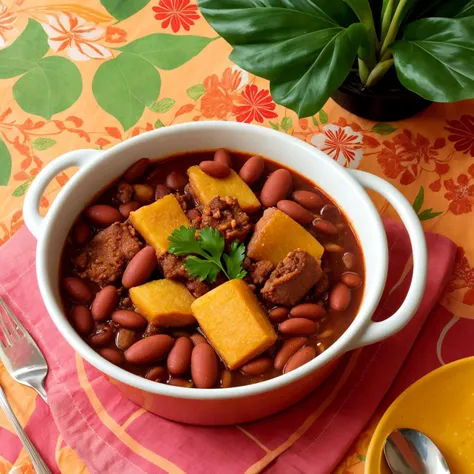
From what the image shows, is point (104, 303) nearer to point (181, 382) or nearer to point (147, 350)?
point (147, 350)

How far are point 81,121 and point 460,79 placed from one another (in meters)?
1.22

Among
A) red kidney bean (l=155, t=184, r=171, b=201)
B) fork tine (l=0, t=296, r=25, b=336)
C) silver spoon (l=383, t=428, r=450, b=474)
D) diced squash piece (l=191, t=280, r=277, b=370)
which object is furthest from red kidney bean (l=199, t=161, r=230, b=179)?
silver spoon (l=383, t=428, r=450, b=474)

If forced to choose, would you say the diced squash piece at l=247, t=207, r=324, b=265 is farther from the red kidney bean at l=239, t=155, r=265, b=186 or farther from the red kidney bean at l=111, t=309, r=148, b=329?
the red kidney bean at l=111, t=309, r=148, b=329

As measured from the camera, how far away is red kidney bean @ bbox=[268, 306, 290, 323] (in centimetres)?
167

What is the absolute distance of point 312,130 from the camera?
229 cm

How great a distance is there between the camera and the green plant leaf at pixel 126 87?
2334 mm

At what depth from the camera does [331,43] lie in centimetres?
188

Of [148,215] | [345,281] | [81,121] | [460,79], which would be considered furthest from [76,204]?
[460,79]

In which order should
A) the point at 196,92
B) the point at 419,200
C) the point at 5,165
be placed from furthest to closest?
the point at 196,92 → the point at 5,165 → the point at 419,200

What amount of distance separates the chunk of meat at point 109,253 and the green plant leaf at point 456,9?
1.10 metres

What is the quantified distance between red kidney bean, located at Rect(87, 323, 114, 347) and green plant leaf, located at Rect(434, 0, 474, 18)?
1304 millimetres

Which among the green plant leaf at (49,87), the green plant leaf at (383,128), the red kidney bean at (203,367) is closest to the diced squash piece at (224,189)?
the red kidney bean at (203,367)

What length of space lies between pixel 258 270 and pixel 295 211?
0.64 ft

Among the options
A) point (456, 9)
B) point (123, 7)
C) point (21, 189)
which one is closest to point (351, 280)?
point (456, 9)
